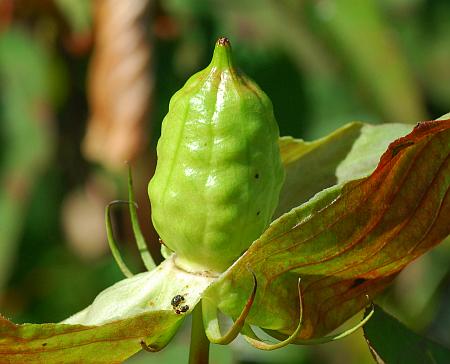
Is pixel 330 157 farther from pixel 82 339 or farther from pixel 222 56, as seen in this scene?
pixel 82 339

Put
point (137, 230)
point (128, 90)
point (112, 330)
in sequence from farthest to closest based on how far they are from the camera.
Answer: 1. point (128, 90)
2. point (137, 230)
3. point (112, 330)

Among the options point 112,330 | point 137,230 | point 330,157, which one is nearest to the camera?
point 112,330

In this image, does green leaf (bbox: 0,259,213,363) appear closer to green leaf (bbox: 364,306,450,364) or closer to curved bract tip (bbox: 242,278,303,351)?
curved bract tip (bbox: 242,278,303,351)

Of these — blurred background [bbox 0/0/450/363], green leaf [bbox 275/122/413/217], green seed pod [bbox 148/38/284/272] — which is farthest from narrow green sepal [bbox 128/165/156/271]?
A: blurred background [bbox 0/0/450/363]

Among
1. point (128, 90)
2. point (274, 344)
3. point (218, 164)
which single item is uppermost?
point (218, 164)

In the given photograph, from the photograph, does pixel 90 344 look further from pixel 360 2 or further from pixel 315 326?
pixel 360 2

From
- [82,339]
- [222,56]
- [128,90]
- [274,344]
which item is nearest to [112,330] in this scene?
[82,339]

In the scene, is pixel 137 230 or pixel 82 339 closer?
pixel 82 339
